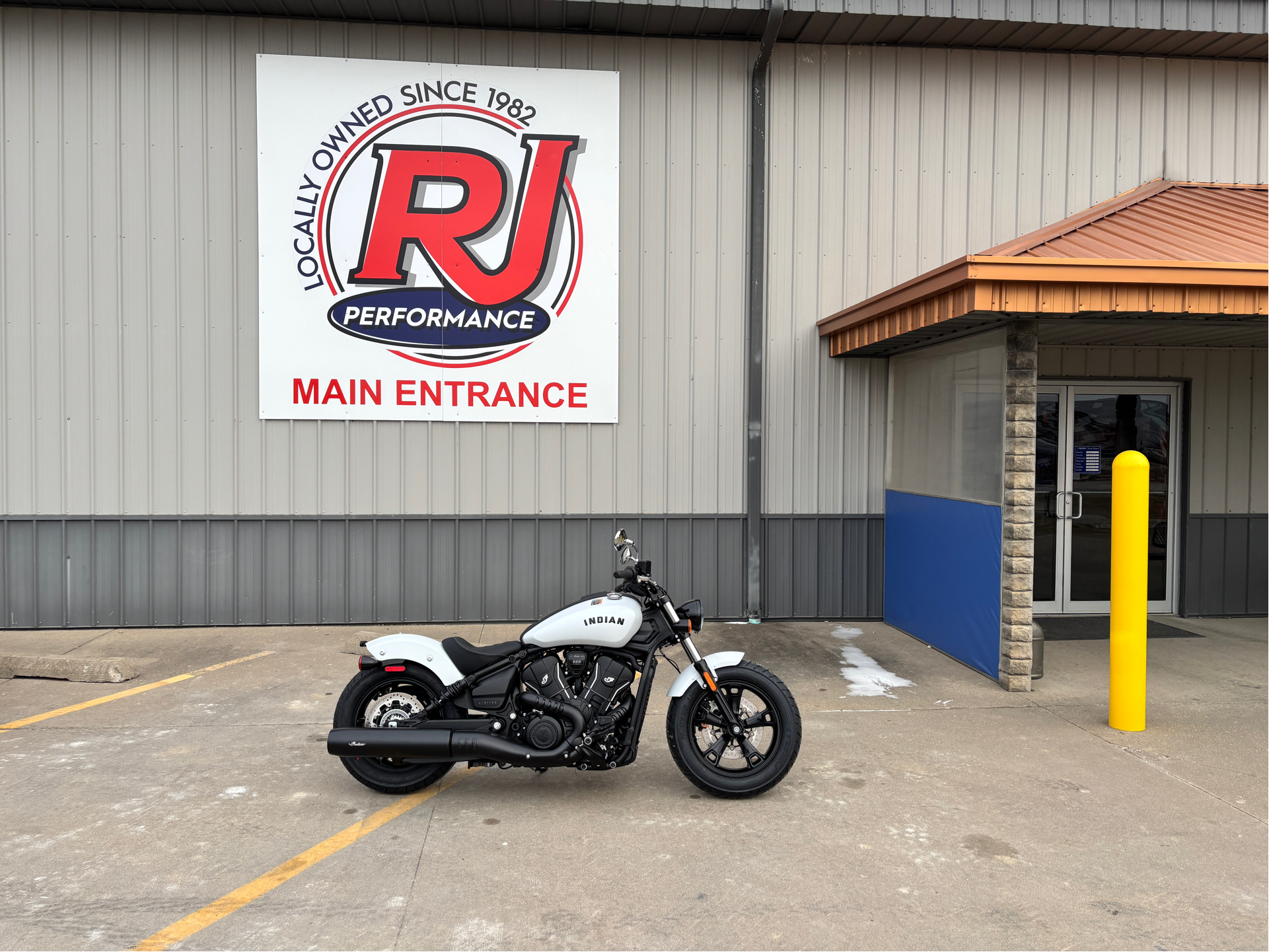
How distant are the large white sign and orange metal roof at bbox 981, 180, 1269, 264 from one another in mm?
3684

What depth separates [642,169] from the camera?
800cm

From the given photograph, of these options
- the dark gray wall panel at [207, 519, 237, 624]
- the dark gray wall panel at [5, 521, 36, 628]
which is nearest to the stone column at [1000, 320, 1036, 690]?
the dark gray wall panel at [207, 519, 237, 624]

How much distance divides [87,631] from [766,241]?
7.10 m

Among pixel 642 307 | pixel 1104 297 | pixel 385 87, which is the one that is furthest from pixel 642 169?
pixel 1104 297

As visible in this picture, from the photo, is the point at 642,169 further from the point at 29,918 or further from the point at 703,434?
the point at 29,918

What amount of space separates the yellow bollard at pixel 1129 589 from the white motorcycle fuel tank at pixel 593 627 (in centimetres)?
301

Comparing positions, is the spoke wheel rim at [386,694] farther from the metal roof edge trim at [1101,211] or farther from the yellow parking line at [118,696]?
the metal roof edge trim at [1101,211]

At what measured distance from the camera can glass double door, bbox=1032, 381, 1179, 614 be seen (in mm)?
8055

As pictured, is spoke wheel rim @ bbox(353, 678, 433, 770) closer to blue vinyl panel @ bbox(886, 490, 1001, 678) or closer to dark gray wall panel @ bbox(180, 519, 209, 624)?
blue vinyl panel @ bbox(886, 490, 1001, 678)

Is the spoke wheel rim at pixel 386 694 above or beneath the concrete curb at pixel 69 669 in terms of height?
above

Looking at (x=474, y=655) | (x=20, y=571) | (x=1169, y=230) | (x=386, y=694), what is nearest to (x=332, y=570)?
(x=20, y=571)

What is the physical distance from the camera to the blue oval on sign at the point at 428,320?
25.3 feet

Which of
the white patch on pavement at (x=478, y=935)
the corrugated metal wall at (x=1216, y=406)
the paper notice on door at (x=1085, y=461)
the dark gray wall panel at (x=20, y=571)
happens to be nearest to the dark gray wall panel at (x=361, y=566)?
the dark gray wall panel at (x=20, y=571)

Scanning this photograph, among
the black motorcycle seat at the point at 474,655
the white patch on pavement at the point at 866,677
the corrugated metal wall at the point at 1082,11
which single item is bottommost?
the white patch on pavement at the point at 866,677
